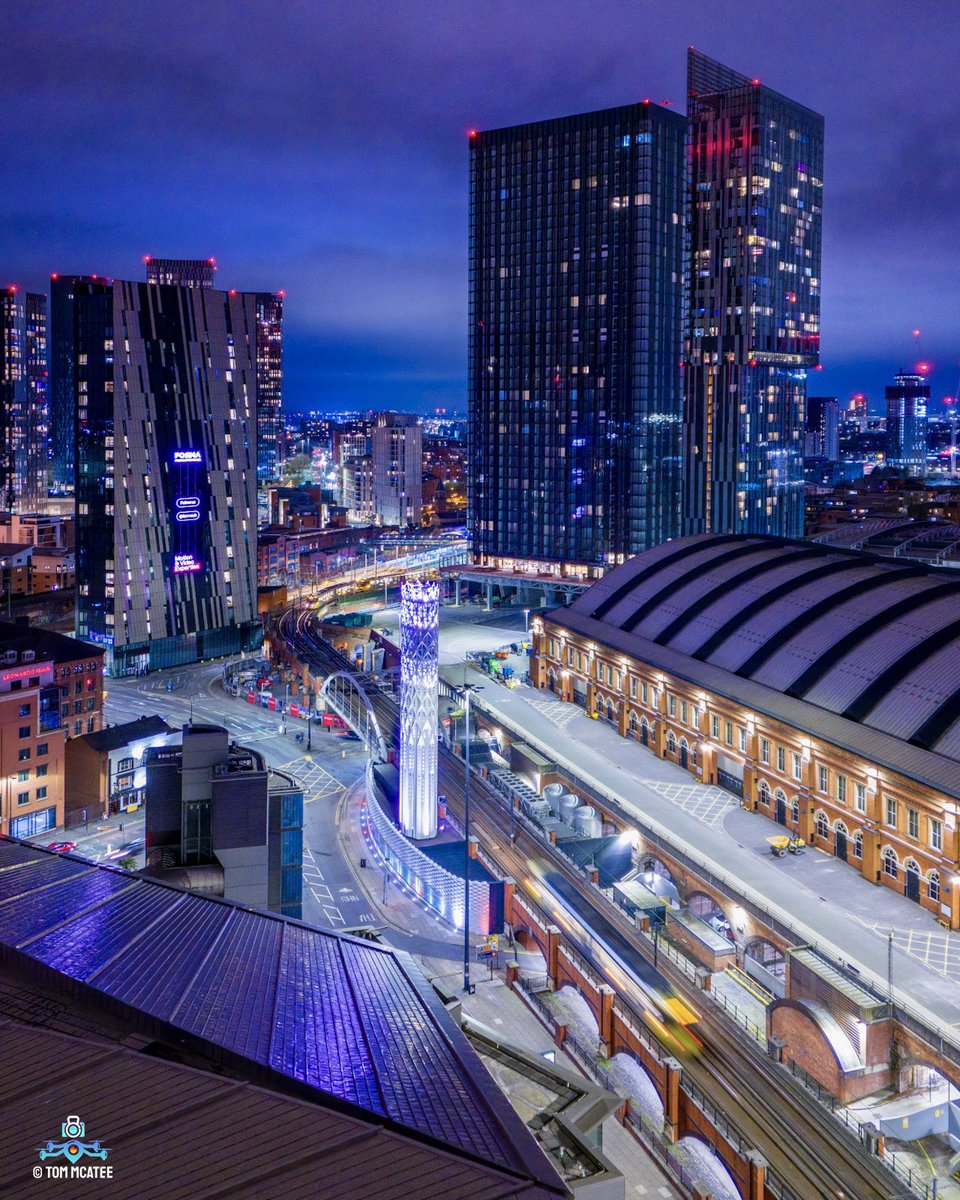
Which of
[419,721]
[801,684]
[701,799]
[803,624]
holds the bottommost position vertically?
[701,799]

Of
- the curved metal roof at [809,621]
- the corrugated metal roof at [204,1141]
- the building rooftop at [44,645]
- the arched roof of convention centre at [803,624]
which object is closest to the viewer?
the corrugated metal roof at [204,1141]

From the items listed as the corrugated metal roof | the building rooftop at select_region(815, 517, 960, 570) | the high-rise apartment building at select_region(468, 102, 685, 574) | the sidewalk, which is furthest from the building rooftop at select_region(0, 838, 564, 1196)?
the high-rise apartment building at select_region(468, 102, 685, 574)

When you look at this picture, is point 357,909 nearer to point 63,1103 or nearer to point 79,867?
point 79,867

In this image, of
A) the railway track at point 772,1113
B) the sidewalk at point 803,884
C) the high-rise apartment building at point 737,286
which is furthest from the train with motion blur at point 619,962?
the high-rise apartment building at point 737,286

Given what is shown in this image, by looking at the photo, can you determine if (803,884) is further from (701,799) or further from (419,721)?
(419,721)

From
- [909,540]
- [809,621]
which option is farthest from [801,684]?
[909,540]

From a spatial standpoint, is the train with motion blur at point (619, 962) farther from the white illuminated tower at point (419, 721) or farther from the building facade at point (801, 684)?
the building facade at point (801, 684)

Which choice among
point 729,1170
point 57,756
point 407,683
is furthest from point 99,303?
point 729,1170
